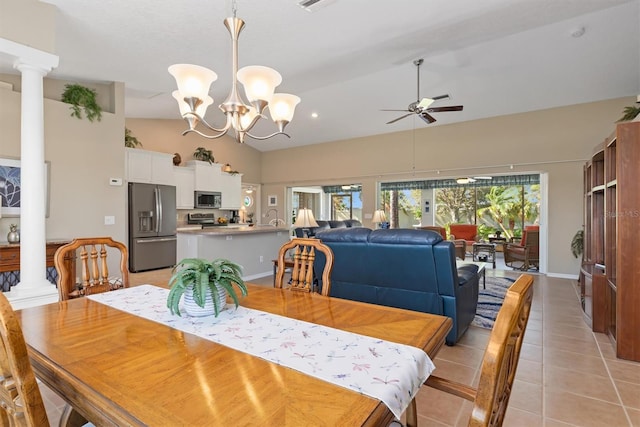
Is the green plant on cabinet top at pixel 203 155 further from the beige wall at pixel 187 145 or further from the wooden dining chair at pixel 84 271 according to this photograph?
the wooden dining chair at pixel 84 271

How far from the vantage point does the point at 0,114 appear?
3559mm

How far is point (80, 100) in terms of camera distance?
167 inches

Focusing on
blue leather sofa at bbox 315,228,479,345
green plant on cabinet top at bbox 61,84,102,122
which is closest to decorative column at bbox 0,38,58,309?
green plant on cabinet top at bbox 61,84,102,122

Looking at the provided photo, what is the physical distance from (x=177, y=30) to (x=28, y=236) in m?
2.41

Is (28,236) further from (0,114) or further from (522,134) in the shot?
(522,134)

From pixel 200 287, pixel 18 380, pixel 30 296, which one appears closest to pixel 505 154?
pixel 200 287

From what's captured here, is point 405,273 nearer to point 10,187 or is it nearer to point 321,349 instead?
point 321,349

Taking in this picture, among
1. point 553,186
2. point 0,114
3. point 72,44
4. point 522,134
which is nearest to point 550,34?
point 522,134

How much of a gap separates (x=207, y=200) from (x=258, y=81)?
19.4 feet

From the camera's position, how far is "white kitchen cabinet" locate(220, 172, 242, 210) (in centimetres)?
805

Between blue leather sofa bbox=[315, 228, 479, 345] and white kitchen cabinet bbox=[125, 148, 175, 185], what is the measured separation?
426cm

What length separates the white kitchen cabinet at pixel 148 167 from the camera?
573 cm

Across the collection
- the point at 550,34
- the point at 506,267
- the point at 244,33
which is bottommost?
the point at 506,267

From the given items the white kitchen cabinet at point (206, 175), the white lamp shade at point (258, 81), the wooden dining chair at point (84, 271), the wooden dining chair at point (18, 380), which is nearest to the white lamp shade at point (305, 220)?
the white lamp shade at point (258, 81)
